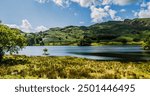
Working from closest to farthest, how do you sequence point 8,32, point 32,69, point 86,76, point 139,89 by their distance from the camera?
point 139,89 → point 86,76 → point 32,69 → point 8,32

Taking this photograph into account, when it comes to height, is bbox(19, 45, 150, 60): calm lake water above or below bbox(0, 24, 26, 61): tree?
below

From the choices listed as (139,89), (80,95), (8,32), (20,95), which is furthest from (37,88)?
(8,32)

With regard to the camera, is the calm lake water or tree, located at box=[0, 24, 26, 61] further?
the calm lake water

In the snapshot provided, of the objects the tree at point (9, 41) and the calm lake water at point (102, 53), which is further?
the calm lake water at point (102, 53)

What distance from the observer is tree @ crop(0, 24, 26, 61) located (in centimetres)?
4491

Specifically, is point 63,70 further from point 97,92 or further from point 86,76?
point 97,92

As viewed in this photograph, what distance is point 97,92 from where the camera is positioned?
82.0 ft

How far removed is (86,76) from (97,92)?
36.1 feet

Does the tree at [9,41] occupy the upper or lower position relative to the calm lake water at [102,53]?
upper

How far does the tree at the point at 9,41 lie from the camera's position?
44906 millimetres

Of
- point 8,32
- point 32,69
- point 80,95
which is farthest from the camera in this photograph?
point 8,32

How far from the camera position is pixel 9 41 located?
4519 cm

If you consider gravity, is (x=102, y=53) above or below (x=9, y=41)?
below

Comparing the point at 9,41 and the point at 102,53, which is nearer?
the point at 9,41
